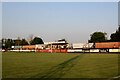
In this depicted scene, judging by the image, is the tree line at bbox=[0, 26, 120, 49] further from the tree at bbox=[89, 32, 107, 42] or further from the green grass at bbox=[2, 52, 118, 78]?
the green grass at bbox=[2, 52, 118, 78]

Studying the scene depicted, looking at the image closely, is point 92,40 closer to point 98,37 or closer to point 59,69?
point 98,37

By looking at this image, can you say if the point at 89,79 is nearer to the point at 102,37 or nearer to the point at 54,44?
the point at 54,44

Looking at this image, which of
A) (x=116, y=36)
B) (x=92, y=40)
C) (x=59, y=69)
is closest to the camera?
(x=59, y=69)

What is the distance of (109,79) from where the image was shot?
1186 cm

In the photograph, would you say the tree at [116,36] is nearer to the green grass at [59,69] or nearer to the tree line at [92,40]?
the tree line at [92,40]

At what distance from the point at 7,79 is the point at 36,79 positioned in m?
1.35

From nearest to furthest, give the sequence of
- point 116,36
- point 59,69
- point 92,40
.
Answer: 1. point 59,69
2. point 116,36
3. point 92,40

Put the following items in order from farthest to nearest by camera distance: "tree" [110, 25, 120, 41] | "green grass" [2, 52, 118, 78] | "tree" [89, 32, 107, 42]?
"tree" [89, 32, 107, 42]
"tree" [110, 25, 120, 41]
"green grass" [2, 52, 118, 78]

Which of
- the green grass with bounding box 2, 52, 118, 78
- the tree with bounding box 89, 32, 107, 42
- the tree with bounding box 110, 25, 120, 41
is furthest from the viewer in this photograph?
the tree with bounding box 89, 32, 107, 42

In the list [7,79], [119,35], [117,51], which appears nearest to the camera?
[7,79]

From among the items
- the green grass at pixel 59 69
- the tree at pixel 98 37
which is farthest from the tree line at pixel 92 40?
the green grass at pixel 59 69

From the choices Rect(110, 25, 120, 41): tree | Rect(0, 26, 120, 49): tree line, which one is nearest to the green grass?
Rect(0, 26, 120, 49): tree line

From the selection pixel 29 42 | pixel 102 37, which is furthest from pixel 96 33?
pixel 29 42

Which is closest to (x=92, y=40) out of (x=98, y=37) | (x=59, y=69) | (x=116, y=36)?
(x=98, y=37)
